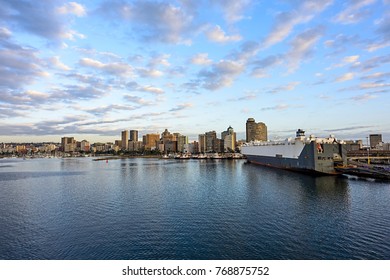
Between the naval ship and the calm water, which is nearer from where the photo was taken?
the calm water

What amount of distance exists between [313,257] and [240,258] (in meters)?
4.51

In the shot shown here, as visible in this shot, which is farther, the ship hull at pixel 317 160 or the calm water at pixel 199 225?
the ship hull at pixel 317 160

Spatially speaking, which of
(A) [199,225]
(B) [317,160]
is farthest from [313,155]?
(A) [199,225]

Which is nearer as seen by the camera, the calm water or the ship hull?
the calm water

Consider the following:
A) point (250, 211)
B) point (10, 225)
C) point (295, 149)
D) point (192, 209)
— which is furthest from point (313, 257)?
point (295, 149)

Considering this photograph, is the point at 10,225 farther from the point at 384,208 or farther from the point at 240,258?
the point at 384,208

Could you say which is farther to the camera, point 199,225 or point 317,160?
point 317,160

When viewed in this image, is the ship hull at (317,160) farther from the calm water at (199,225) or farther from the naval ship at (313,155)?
the calm water at (199,225)

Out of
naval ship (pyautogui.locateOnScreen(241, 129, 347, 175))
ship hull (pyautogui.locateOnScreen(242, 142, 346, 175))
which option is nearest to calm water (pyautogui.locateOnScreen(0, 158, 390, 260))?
ship hull (pyautogui.locateOnScreen(242, 142, 346, 175))

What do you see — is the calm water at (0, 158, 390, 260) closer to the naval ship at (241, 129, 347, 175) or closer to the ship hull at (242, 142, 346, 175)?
the ship hull at (242, 142, 346, 175)

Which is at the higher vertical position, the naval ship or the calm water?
the naval ship

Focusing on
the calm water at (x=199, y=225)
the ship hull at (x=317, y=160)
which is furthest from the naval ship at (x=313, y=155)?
the calm water at (x=199, y=225)

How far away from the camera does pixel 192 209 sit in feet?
89.0

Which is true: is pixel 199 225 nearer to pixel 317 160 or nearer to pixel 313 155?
pixel 313 155
